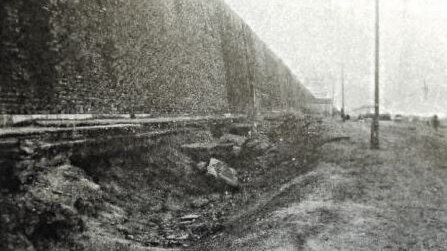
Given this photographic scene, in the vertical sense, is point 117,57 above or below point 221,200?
above

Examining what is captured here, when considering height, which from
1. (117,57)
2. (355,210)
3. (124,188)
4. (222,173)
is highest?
(117,57)

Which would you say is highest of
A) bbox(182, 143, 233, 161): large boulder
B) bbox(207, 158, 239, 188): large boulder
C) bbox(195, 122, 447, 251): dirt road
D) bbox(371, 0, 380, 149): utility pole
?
bbox(371, 0, 380, 149): utility pole

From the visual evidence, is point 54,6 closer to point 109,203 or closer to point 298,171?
point 109,203

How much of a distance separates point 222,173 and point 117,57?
13.1 ft

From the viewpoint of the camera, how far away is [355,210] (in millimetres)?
8320

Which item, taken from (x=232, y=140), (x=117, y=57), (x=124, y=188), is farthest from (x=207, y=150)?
(x=124, y=188)

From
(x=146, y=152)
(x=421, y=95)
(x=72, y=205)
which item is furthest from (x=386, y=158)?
(x=421, y=95)

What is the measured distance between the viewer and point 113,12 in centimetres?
1129

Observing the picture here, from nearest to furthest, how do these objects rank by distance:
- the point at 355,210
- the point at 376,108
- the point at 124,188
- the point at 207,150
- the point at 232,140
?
the point at 355,210 → the point at 124,188 → the point at 207,150 → the point at 376,108 → the point at 232,140

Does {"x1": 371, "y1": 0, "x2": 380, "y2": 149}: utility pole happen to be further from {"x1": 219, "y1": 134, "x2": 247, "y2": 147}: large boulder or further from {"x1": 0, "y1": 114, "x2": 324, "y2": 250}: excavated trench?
{"x1": 219, "y1": 134, "x2": 247, "y2": 147}: large boulder

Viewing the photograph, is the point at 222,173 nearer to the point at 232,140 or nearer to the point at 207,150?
the point at 207,150

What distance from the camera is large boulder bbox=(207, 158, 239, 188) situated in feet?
36.2

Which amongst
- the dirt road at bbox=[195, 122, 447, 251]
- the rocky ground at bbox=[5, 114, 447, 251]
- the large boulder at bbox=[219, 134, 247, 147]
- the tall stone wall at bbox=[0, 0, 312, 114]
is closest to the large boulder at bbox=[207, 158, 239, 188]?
the rocky ground at bbox=[5, 114, 447, 251]

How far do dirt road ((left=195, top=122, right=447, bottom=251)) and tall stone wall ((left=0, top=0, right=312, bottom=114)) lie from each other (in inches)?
166
